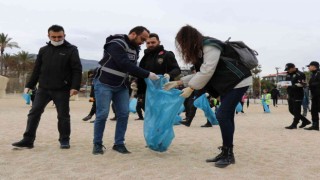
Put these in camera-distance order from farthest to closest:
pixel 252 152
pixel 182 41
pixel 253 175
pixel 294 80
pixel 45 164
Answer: pixel 294 80 < pixel 252 152 < pixel 182 41 < pixel 45 164 < pixel 253 175

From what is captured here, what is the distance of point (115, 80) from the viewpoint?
446cm

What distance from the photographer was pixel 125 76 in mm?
4551

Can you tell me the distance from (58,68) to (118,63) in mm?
970

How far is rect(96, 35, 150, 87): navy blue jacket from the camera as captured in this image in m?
4.32

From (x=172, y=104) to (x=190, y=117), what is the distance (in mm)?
4649

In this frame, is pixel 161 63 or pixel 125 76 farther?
pixel 161 63

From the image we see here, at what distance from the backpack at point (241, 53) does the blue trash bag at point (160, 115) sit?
0.89 m

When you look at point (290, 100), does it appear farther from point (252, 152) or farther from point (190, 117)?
point (252, 152)

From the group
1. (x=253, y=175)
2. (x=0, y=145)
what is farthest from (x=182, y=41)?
(x=0, y=145)

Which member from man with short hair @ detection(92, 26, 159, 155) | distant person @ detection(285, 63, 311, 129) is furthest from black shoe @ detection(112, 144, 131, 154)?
distant person @ detection(285, 63, 311, 129)

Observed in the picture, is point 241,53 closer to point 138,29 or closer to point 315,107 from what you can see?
point 138,29

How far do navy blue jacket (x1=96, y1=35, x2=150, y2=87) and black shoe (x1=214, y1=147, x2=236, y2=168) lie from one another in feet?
4.27

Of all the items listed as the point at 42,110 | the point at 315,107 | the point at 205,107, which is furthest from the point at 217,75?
the point at 315,107

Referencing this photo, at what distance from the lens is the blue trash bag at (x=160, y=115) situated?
4.43m
